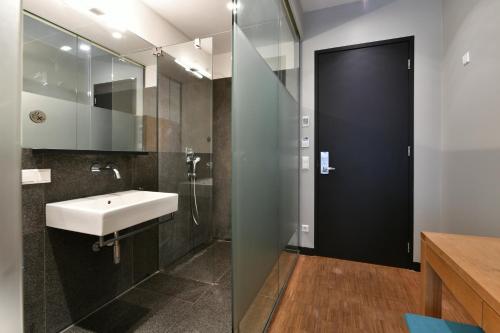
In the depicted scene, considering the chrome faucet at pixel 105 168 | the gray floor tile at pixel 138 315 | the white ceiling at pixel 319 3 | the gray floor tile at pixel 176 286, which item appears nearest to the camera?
the gray floor tile at pixel 138 315

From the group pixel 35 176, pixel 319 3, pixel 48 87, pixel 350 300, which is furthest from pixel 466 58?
pixel 35 176

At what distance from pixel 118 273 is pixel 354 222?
2362 mm

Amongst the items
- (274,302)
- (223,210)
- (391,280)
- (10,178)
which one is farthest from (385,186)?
(10,178)

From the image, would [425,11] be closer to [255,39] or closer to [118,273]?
[255,39]

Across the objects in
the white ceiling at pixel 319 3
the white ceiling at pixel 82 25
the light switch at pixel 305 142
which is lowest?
the light switch at pixel 305 142

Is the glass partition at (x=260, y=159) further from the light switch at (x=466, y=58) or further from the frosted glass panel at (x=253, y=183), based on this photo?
the light switch at (x=466, y=58)

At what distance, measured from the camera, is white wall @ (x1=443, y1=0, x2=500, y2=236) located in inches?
63.4

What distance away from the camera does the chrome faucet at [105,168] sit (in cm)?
172

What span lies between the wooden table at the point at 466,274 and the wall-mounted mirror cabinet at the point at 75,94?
83.2 inches

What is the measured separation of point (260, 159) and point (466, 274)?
1.02m

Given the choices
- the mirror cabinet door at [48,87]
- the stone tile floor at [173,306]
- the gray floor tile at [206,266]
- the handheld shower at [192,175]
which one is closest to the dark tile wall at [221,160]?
the gray floor tile at [206,266]

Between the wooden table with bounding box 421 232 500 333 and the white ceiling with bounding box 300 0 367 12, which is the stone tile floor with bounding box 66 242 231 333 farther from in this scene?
the white ceiling with bounding box 300 0 367 12

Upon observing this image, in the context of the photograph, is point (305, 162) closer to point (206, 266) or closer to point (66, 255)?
point (206, 266)

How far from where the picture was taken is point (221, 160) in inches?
131
